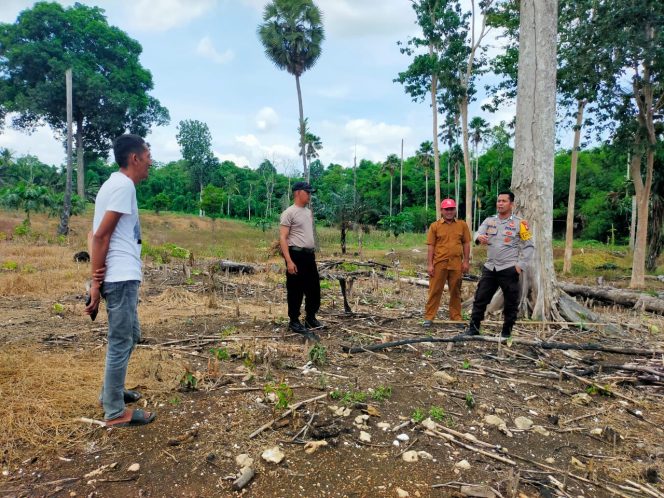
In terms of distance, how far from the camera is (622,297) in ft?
31.1

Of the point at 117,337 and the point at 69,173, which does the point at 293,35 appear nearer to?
the point at 69,173

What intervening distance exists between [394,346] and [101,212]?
3.11 metres

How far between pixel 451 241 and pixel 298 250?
209 cm

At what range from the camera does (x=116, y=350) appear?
2674 millimetres

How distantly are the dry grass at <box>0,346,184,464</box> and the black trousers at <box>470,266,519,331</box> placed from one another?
131 inches

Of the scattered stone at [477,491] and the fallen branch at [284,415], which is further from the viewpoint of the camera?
the fallen branch at [284,415]

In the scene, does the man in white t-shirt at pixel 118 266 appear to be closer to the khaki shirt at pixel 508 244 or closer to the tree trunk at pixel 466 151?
the khaki shirt at pixel 508 244

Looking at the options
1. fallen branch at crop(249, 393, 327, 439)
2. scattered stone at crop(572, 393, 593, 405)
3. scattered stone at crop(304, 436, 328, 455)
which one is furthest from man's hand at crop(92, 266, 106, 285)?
Answer: scattered stone at crop(572, 393, 593, 405)

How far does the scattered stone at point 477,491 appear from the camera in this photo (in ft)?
7.38


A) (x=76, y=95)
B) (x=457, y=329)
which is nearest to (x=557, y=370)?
(x=457, y=329)

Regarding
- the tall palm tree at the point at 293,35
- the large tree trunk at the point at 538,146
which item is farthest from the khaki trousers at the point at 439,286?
the tall palm tree at the point at 293,35

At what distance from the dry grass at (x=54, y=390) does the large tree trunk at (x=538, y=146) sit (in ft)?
16.9

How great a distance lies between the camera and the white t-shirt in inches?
103

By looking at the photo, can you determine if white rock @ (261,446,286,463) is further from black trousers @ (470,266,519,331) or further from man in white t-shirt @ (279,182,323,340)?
black trousers @ (470,266,519,331)
